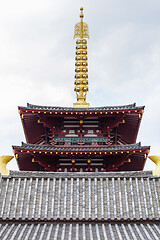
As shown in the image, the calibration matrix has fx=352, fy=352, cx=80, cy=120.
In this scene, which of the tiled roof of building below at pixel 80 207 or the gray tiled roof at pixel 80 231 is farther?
the tiled roof of building below at pixel 80 207

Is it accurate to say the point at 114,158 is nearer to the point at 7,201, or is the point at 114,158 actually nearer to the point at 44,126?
the point at 44,126

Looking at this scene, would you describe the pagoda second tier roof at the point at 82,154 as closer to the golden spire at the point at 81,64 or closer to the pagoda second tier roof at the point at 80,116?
the pagoda second tier roof at the point at 80,116

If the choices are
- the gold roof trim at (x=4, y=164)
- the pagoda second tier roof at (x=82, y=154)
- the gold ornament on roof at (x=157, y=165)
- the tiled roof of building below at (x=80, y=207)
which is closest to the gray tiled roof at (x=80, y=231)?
the tiled roof of building below at (x=80, y=207)

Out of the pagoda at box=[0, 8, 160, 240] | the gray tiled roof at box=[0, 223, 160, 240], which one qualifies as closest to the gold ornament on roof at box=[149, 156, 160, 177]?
the pagoda at box=[0, 8, 160, 240]

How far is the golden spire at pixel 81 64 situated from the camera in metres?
27.2

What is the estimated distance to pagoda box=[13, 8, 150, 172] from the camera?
2227cm

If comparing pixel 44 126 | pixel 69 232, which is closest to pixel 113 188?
pixel 69 232

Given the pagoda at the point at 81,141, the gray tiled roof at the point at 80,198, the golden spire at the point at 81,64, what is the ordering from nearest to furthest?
the gray tiled roof at the point at 80,198, the pagoda at the point at 81,141, the golden spire at the point at 81,64

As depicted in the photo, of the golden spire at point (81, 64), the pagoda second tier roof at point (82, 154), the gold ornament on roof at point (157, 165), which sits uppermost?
the golden spire at point (81, 64)

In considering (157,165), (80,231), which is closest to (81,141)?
(157,165)

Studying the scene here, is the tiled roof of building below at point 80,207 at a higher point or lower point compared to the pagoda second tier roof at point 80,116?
lower

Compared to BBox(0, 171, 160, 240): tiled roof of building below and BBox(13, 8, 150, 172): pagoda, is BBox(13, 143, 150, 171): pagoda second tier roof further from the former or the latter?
BBox(0, 171, 160, 240): tiled roof of building below

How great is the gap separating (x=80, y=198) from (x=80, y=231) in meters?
1.67

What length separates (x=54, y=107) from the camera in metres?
23.3
